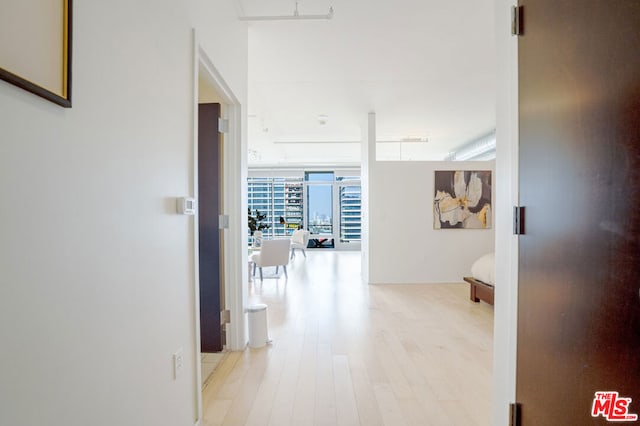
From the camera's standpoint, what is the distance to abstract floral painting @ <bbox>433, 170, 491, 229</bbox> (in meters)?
5.66

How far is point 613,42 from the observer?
910 mm

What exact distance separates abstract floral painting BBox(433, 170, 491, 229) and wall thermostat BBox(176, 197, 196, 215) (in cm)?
490

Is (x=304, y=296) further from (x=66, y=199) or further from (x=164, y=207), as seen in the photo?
(x=66, y=199)

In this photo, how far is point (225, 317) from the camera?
9.06ft

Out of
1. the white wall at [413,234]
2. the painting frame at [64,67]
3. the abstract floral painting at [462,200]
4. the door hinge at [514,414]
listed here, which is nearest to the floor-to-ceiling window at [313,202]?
the white wall at [413,234]

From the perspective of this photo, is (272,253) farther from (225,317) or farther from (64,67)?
(64,67)

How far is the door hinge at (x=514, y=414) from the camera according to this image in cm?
135

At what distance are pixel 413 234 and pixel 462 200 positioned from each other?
1079 mm

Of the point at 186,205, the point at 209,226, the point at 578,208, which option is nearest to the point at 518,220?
the point at 578,208

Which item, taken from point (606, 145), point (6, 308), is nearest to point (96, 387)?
point (6, 308)

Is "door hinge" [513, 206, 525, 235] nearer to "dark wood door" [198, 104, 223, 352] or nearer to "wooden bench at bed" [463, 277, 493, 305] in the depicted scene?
"dark wood door" [198, 104, 223, 352]

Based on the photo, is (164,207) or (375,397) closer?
(164,207)

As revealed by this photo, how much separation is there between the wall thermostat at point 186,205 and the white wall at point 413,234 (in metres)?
4.30

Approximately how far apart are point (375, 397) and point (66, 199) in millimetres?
2031
